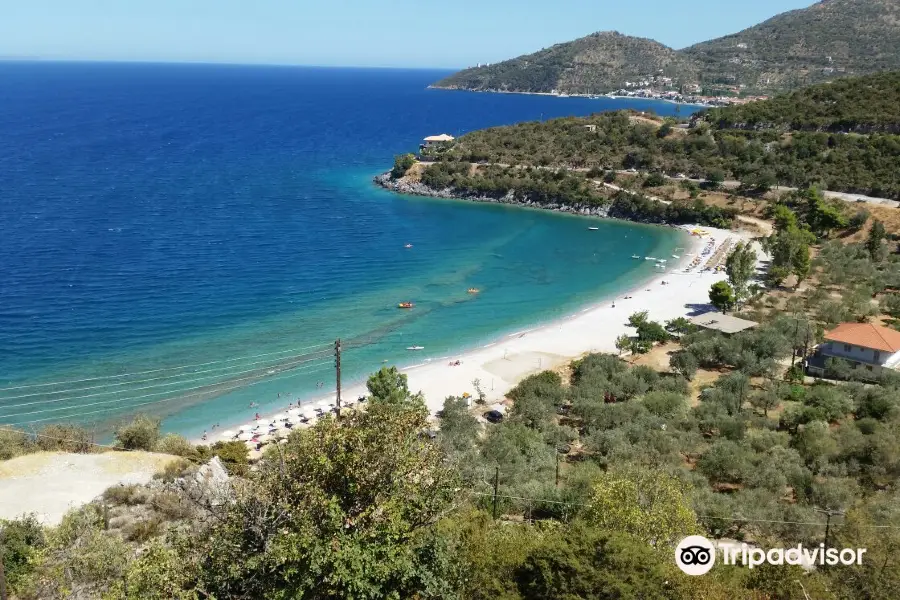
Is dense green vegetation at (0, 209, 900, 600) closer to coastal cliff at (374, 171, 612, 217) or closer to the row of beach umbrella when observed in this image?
the row of beach umbrella

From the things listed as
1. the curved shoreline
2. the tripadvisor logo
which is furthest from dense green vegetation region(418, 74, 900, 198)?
the tripadvisor logo

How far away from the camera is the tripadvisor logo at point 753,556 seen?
1230 centimetres

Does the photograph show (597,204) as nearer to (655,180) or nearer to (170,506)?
(655,180)

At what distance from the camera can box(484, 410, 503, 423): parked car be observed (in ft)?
92.9

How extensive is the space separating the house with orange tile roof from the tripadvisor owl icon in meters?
22.3

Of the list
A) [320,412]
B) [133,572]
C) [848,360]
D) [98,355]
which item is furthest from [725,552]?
[98,355]

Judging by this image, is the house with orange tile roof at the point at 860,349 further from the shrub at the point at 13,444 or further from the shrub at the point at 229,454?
the shrub at the point at 13,444

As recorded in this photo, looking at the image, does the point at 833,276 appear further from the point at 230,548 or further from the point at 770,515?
the point at 230,548

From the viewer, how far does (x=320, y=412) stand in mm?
29375

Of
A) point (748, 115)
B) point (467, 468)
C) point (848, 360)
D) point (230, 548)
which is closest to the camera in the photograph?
point (230, 548)

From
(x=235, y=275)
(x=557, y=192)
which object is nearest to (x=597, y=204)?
(x=557, y=192)

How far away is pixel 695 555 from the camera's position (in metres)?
12.4

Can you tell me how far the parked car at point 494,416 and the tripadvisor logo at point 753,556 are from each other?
13.9 m

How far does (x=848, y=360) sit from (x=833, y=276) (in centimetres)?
1750
